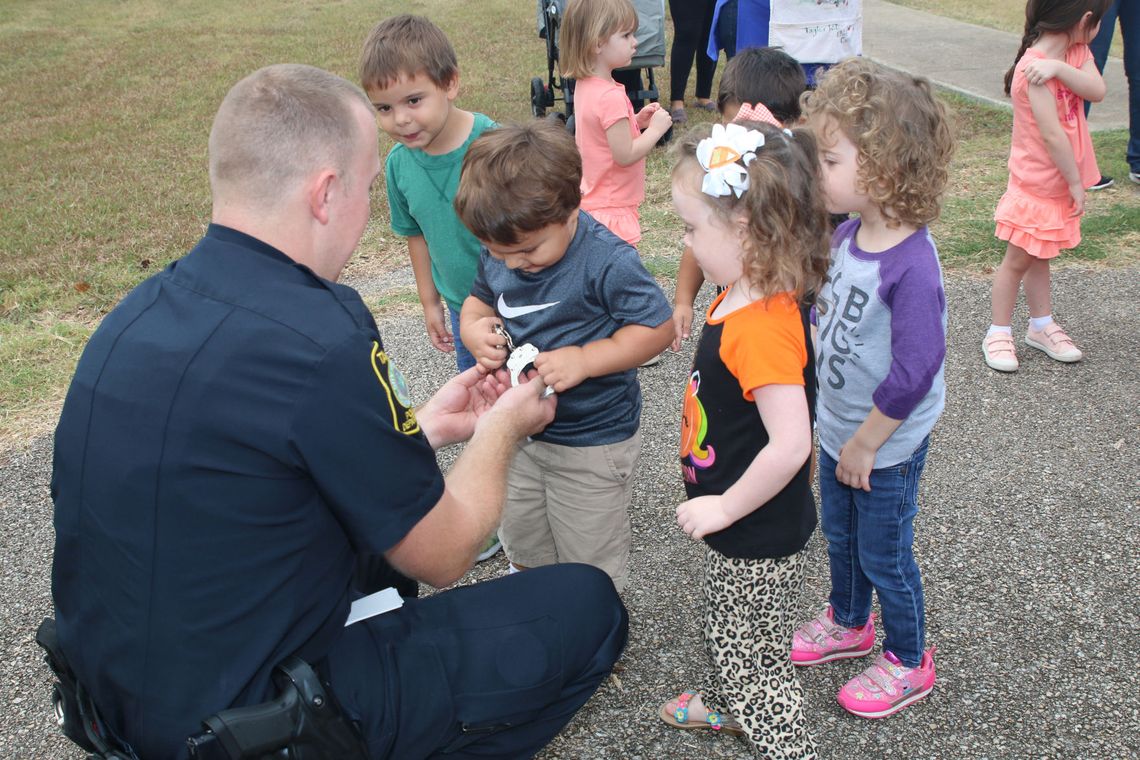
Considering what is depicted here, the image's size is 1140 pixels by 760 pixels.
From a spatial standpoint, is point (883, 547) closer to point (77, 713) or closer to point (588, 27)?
point (77, 713)

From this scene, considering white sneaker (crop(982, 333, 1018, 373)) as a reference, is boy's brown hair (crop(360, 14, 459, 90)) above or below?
above

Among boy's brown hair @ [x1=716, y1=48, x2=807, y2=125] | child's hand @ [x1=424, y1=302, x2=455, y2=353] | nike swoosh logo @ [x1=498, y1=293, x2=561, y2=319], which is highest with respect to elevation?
boy's brown hair @ [x1=716, y1=48, x2=807, y2=125]

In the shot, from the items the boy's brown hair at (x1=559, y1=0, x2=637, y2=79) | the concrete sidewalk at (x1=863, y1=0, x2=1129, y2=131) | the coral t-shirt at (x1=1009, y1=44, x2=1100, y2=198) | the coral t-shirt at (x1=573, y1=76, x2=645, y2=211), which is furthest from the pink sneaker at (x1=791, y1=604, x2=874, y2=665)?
the concrete sidewalk at (x1=863, y1=0, x2=1129, y2=131)

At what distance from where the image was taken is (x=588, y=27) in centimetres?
390

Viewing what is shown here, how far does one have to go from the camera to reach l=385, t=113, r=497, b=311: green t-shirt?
9.74 ft

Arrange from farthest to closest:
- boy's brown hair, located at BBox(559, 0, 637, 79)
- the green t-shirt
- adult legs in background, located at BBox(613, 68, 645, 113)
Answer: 1. adult legs in background, located at BBox(613, 68, 645, 113)
2. boy's brown hair, located at BBox(559, 0, 637, 79)
3. the green t-shirt

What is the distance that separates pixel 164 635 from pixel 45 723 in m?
1.25

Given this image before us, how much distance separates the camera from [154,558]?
1.59 m

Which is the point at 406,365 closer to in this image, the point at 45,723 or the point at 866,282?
the point at 45,723

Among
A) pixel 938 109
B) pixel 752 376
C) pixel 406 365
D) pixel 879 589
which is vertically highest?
pixel 938 109

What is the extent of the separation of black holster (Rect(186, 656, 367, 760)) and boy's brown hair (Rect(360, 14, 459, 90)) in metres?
1.83

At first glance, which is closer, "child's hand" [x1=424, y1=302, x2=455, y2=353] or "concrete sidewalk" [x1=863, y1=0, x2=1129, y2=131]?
"child's hand" [x1=424, y1=302, x2=455, y2=353]

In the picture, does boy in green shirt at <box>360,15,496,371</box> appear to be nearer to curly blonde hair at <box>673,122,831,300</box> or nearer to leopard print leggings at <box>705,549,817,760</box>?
curly blonde hair at <box>673,122,831,300</box>

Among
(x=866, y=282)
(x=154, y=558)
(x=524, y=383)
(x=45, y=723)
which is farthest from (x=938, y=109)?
(x=45, y=723)
